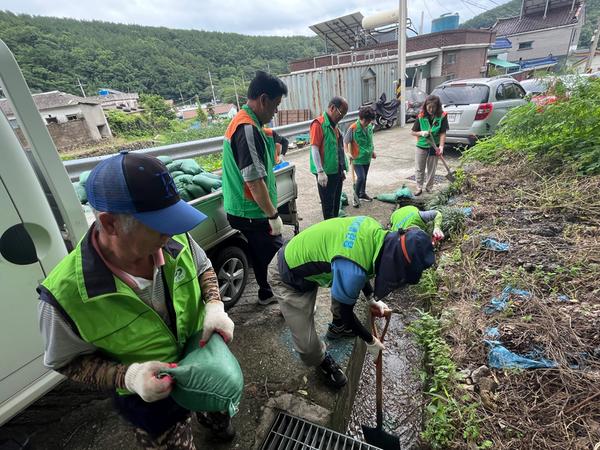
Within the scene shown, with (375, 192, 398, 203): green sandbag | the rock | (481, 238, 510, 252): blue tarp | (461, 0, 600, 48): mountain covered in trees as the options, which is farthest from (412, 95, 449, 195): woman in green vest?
(461, 0, 600, 48): mountain covered in trees

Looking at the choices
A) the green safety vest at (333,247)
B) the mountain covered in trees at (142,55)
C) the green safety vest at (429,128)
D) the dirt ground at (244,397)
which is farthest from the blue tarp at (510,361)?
the mountain covered in trees at (142,55)

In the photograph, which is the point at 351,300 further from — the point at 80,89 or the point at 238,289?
the point at 80,89

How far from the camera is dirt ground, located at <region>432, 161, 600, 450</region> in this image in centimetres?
169

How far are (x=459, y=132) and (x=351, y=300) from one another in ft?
23.0

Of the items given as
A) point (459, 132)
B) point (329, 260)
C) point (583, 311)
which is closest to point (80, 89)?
point (459, 132)

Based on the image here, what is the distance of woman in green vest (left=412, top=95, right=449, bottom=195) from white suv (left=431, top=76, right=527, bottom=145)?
83.5 inches

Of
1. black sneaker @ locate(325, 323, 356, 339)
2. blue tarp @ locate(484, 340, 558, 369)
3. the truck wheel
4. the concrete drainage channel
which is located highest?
the truck wheel

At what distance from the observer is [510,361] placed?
199 cm

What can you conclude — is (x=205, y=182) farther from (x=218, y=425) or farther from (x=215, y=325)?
(x=218, y=425)

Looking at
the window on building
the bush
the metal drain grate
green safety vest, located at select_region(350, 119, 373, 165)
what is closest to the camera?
the metal drain grate

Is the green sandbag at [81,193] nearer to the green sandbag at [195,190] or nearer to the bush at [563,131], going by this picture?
the green sandbag at [195,190]

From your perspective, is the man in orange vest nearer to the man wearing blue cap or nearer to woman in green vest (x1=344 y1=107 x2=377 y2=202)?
the man wearing blue cap

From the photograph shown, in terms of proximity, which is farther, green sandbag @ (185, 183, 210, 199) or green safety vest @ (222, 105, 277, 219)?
green sandbag @ (185, 183, 210, 199)

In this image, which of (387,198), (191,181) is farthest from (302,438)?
(387,198)
